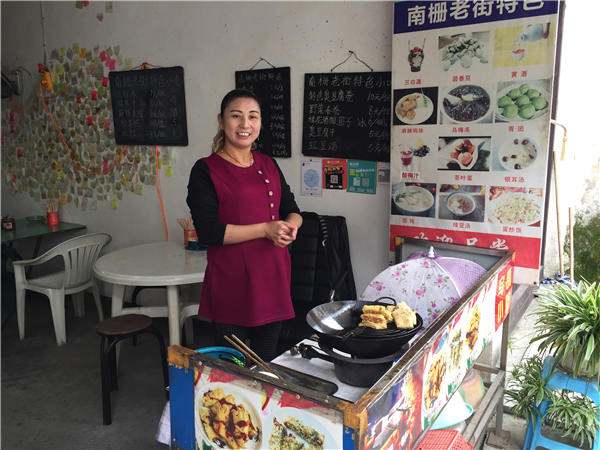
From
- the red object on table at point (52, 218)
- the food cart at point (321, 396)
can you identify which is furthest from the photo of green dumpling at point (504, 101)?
the red object on table at point (52, 218)

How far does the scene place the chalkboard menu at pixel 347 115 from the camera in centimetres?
273

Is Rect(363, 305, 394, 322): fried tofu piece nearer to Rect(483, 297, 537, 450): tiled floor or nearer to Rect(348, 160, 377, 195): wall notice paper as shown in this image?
Rect(483, 297, 537, 450): tiled floor

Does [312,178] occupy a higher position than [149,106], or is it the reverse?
[149,106]

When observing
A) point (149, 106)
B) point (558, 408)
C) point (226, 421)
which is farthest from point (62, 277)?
point (558, 408)

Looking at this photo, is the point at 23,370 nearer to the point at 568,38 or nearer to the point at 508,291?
the point at 508,291

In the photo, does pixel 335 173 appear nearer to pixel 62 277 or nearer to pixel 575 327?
pixel 575 327

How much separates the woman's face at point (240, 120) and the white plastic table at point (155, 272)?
3.70 ft

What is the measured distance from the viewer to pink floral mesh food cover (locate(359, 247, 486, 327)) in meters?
1.86

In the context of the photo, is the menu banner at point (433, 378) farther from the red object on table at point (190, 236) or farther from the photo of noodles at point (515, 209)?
the red object on table at point (190, 236)

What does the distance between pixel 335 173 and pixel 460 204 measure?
0.79 metres

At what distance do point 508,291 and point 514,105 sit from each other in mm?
845

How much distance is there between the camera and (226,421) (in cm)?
119

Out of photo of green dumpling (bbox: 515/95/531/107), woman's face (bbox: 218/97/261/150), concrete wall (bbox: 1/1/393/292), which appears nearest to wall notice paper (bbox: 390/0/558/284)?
photo of green dumpling (bbox: 515/95/531/107)

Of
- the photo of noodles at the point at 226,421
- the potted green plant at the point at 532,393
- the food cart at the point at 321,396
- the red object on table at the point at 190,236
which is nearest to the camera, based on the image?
the food cart at the point at 321,396
